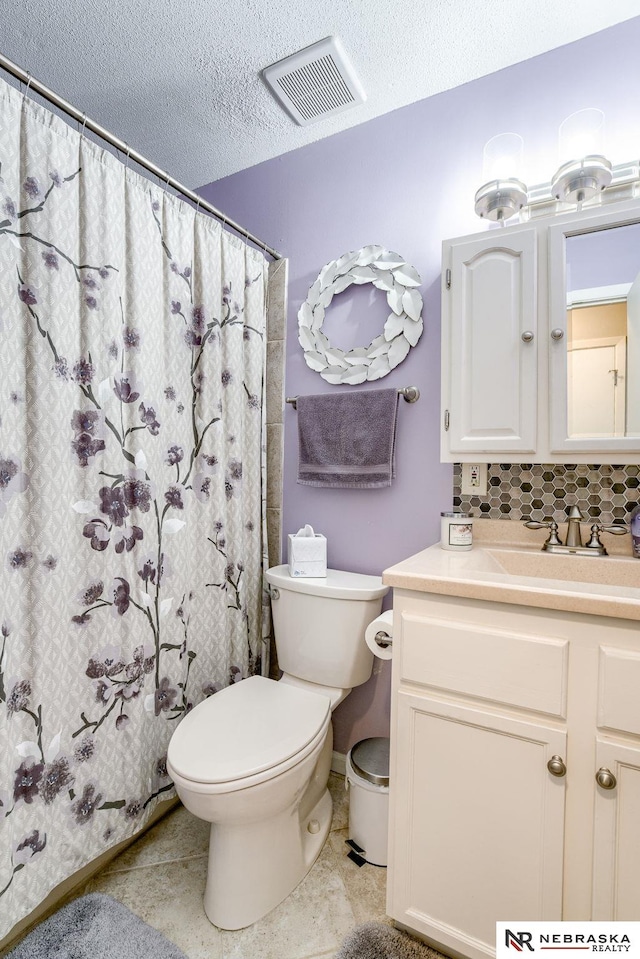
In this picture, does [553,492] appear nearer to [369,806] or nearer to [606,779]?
[606,779]

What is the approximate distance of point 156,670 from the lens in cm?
140

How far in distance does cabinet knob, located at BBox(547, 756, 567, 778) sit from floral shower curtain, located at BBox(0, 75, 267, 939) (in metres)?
1.06

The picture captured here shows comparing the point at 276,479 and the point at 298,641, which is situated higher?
the point at 276,479

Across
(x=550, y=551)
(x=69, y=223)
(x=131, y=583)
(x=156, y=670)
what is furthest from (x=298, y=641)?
(x=69, y=223)

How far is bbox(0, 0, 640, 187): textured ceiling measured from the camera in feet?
4.26

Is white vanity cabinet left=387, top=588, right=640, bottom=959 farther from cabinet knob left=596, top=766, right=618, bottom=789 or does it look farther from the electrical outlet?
the electrical outlet

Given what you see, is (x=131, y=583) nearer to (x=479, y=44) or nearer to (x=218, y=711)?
(x=218, y=711)

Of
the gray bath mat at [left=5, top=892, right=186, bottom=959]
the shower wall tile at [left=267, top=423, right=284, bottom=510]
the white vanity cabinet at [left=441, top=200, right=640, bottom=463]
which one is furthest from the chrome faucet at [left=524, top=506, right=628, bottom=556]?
the gray bath mat at [left=5, top=892, right=186, bottom=959]

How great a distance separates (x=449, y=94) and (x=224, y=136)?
832 mm

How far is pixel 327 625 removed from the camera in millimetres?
1499

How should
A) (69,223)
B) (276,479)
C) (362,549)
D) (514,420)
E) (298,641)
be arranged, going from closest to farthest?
(69,223) → (514,420) → (298,641) → (362,549) → (276,479)

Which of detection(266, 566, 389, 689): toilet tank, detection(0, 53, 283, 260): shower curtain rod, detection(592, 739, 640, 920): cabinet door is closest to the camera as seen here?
detection(592, 739, 640, 920): cabinet door

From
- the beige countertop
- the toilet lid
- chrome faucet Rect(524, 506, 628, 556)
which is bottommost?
the toilet lid

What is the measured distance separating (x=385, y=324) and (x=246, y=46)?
916 millimetres
